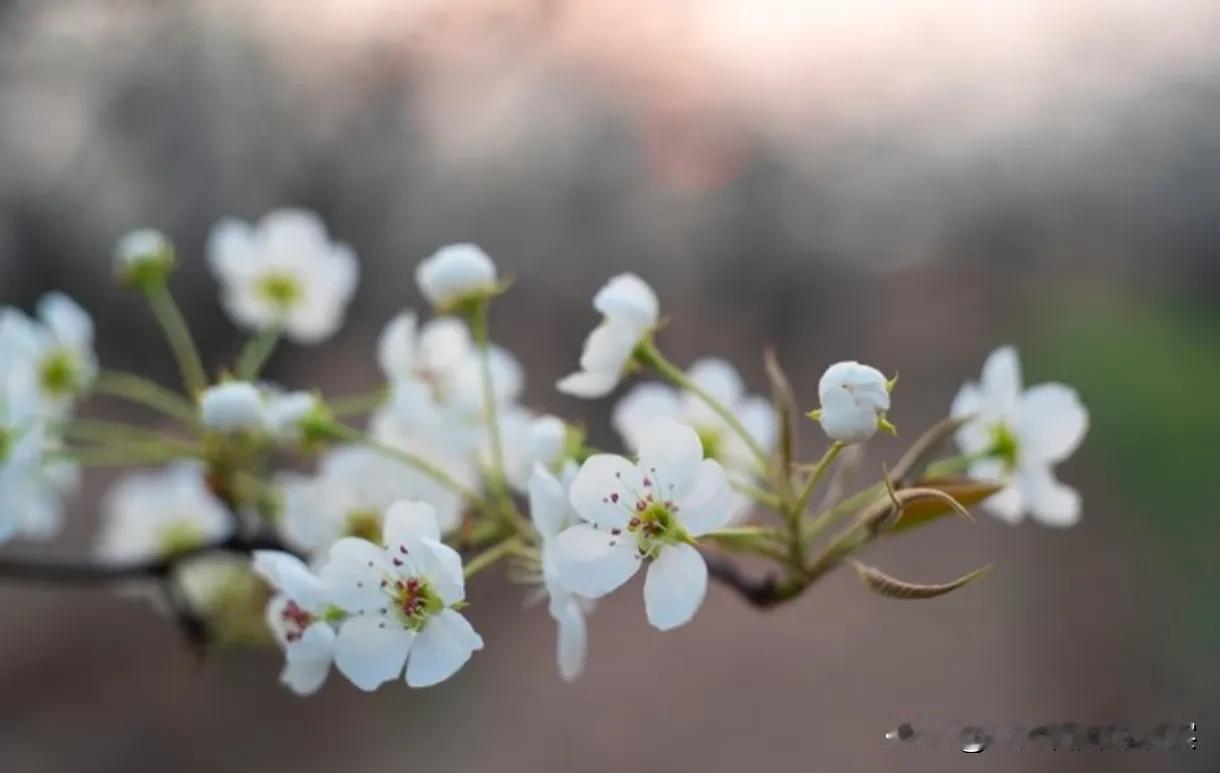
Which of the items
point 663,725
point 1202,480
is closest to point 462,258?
point 663,725

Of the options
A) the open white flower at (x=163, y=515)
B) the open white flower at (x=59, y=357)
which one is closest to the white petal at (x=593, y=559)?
the open white flower at (x=59, y=357)

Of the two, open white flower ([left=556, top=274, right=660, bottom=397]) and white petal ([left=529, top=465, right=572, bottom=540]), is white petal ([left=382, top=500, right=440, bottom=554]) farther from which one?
open white flower ([left=556, top=274, right=660, bottom=397])

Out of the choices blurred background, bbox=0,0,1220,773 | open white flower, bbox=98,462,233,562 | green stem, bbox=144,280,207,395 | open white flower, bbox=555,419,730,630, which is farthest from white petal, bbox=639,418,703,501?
blurred background, bbox=0,0,1220,773

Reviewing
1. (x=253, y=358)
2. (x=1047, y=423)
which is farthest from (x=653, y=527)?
(x=253, y=358)

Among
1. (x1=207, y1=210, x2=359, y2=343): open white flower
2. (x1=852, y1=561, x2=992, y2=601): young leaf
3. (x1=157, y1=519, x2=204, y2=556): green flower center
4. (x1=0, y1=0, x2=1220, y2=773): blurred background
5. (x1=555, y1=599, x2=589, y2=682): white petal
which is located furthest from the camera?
(x1=0, y1=0, x2=1220, y2=773): blurred background

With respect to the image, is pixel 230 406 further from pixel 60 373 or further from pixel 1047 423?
pixel 1047 423

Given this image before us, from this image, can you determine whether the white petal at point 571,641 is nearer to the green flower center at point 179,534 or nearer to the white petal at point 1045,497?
the white petal at point 1045,497
